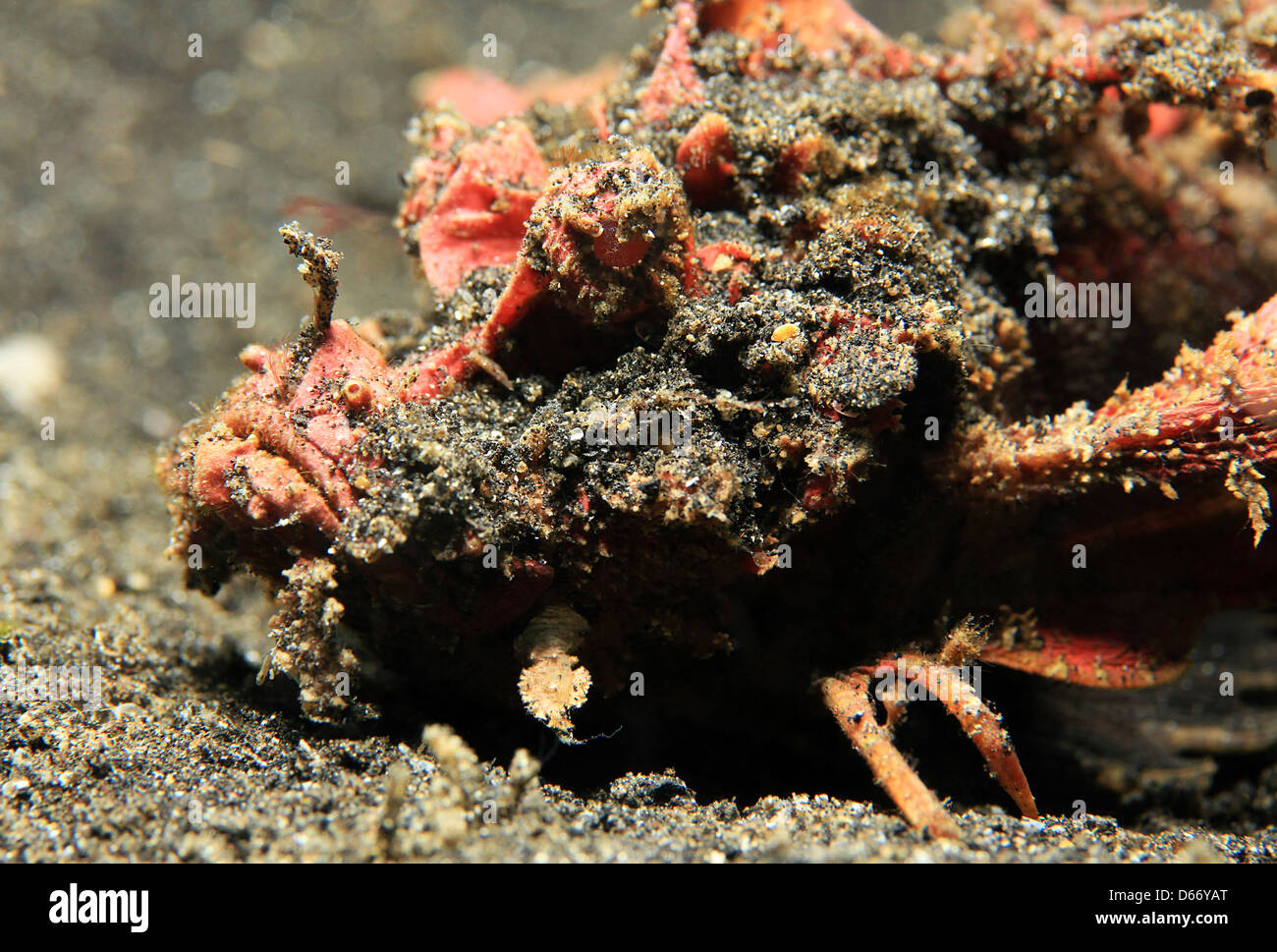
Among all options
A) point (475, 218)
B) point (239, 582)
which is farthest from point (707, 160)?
point (239, 582)

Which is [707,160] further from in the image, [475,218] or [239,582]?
[239,582]

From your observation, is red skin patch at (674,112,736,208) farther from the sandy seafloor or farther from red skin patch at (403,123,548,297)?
the sandy seafloor

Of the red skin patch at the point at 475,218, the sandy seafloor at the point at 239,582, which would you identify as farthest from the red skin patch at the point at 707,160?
the sandy seafloor at the point at 239,582

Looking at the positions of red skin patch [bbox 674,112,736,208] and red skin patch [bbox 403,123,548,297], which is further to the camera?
red skin patch [bbox 403,123,548,297]

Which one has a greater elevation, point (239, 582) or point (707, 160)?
point (707, 160)

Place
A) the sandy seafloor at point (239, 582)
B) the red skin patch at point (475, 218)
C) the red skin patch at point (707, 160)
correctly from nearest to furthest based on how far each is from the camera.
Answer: the sandy seafloor at point (239, 582) → the red skin patch at point (707, 160) → the red skin patch at point (475, 218)

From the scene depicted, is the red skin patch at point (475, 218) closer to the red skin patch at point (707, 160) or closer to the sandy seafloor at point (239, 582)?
the red skin patch at point (707, 160)

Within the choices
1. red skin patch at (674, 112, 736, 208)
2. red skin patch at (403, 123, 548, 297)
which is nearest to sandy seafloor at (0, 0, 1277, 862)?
red skin patch at (403, 123, 548, 297)

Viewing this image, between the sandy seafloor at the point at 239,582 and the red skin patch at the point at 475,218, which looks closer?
the sandy seafloor at the point at 239,582

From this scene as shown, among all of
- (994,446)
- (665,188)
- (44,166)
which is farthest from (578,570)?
(44,166)
